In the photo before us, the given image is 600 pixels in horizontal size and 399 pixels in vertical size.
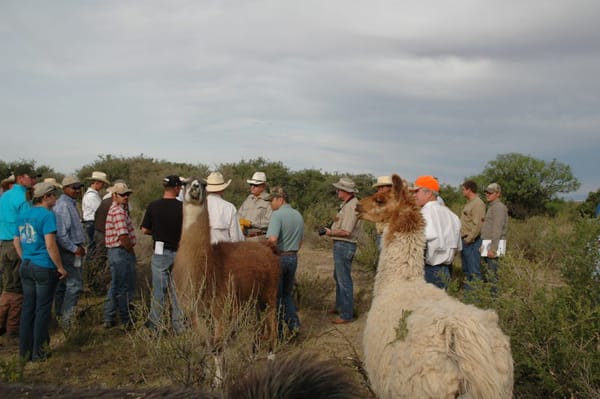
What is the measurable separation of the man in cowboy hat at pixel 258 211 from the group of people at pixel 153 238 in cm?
2

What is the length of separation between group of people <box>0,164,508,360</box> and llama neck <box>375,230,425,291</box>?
1156 millimetres

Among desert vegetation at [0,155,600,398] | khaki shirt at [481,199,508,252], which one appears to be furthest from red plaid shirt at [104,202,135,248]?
khaki shirt at [481,199,508,252]

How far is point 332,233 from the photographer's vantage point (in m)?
8.04

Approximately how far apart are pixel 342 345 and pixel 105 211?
180 inches

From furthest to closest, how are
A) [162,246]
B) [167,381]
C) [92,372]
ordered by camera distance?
1. [162,246]
2. [92,372]
3. [167,381]

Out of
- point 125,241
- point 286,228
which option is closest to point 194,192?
point 286,228

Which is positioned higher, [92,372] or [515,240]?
[515,240]

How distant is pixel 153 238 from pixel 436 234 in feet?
12.4

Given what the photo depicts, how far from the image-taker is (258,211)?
853 cm

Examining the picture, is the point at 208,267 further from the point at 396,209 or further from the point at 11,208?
the point at 11,208

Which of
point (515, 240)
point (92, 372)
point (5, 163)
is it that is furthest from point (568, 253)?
point (5, 163)

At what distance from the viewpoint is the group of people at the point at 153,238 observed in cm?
618

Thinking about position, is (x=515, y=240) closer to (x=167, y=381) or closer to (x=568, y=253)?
(x=568, y=253)

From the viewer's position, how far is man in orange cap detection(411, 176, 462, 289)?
6113 mm
